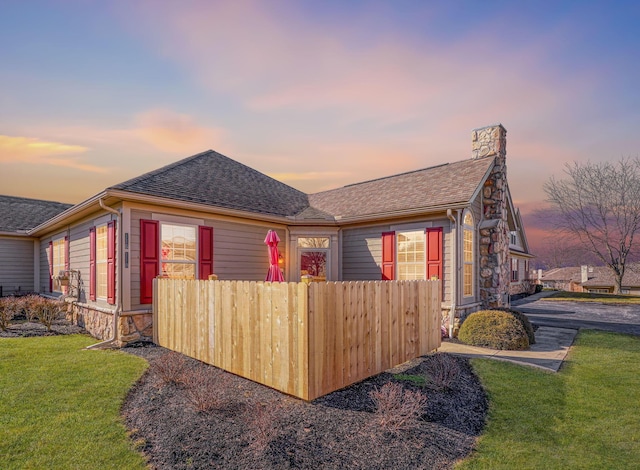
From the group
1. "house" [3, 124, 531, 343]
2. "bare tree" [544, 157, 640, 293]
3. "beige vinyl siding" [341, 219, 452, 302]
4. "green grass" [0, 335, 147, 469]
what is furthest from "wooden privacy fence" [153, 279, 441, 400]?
"bare tree" [544, 157, 640, 293]

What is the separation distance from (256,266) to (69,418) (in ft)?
22.4

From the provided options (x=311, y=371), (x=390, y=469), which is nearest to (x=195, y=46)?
(x=311, y=371)

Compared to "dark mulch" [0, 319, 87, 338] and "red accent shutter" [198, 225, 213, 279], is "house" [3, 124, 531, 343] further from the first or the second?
"dark mulch" [0, 319, 87, 338]

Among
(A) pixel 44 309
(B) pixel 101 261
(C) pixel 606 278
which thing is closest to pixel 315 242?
(B) pixel 101 261

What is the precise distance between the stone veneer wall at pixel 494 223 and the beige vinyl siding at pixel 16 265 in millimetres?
18637

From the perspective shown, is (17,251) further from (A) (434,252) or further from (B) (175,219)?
(A) (434,252)

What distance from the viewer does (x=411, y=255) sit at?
10094 millimetres

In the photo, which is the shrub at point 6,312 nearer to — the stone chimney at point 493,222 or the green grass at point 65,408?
the green grass at point 65,408

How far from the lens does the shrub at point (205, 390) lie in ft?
12.9

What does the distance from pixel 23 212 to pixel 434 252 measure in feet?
61.7

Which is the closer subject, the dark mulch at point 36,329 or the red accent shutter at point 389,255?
the dark mulch at point 36,329

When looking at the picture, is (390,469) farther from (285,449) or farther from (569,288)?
(569,288)

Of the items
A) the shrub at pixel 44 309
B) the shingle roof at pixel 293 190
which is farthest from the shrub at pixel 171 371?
the shrub at pixel 44 309

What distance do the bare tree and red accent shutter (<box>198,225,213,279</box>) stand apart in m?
29.1
